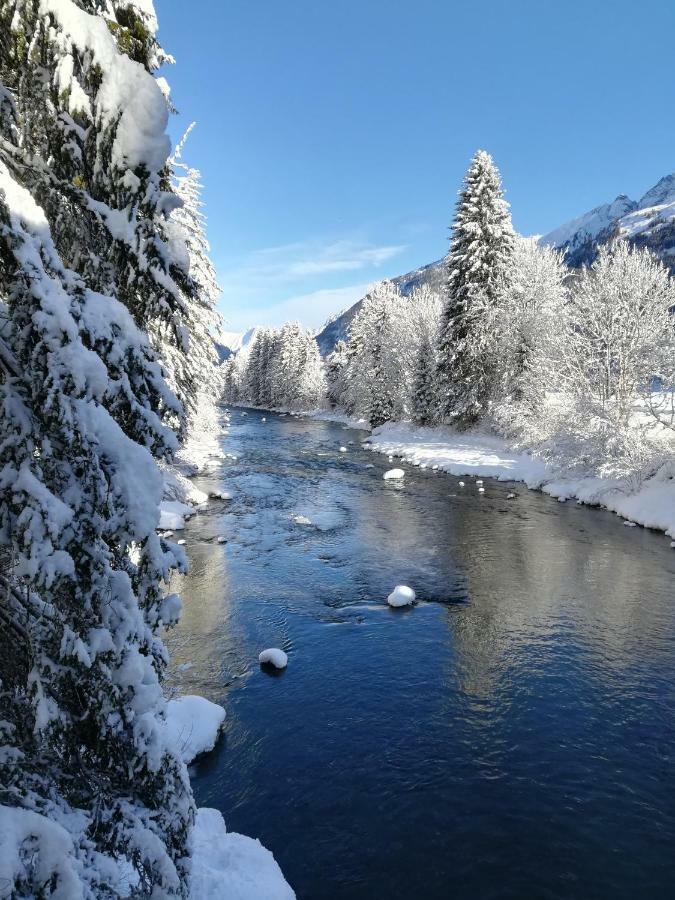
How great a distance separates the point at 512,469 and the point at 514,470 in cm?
18

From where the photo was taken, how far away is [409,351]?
48344mm

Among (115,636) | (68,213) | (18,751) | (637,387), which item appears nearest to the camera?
(18,751)

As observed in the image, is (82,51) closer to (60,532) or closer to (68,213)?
(68,213)

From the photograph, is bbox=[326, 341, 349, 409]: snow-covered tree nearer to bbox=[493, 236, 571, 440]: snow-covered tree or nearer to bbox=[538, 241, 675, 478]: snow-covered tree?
bbox=[493, 236, 571, 440]: snow-covered tree

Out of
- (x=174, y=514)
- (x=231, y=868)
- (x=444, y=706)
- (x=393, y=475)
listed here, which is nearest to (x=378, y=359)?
(x=393, y=475)

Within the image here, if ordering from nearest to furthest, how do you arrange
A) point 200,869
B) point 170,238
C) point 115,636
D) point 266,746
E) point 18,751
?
point 18,751, point 115,636, point 170,238, point 200,869, point 266,746

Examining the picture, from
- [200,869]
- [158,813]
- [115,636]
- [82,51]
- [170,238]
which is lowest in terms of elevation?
[200,869]

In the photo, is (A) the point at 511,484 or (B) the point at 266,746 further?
(A) the point at 511,484

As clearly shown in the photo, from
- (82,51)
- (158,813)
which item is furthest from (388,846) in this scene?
(82,51)

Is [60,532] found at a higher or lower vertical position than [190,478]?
higher

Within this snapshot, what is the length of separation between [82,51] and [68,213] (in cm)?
105

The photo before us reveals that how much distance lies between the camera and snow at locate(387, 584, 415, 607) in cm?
1298

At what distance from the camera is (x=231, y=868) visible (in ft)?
18.9

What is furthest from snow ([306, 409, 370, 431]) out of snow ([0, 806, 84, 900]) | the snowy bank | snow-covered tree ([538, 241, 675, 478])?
snow ([0, 806, 84, 900])
